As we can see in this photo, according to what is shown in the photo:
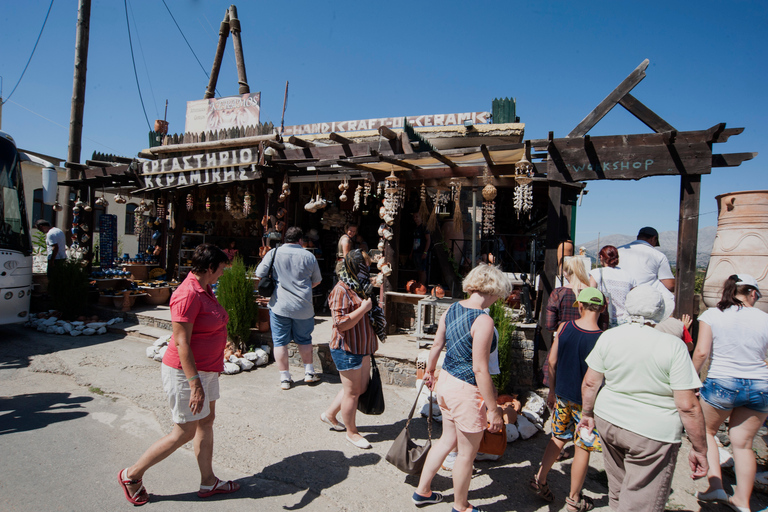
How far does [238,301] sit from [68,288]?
451 centimetres

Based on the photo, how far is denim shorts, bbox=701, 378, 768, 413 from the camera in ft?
9.91

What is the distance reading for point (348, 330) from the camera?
357 cm

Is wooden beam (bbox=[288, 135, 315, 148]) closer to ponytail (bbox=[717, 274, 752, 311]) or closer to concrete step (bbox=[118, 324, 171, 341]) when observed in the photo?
concrete step (bbox=[118, 324, 171, 341])

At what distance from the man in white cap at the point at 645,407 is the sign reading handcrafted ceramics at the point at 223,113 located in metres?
9.81

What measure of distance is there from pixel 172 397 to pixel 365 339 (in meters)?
1.56

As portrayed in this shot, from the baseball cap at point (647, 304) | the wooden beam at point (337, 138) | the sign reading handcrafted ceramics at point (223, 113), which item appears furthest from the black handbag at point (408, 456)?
the sign reading handcrafted ceramics at point (223, 113)

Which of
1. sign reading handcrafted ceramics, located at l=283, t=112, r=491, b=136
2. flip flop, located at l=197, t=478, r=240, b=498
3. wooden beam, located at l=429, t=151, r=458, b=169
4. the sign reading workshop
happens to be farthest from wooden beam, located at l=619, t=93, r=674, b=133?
the sign reading workshop

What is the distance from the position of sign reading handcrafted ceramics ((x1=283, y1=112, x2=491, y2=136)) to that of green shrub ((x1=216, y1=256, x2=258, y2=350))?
4650mm

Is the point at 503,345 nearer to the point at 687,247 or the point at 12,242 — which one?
the point at 687,247

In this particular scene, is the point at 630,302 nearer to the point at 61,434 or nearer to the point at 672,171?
the point at 672,171

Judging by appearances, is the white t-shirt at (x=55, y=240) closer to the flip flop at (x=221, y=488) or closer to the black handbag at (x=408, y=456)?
the flip flop at (x=221, y=488)

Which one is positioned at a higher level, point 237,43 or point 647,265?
point 237,43

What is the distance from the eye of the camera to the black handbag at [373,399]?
11.9ft

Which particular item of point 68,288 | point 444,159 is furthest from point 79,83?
point 444,159
